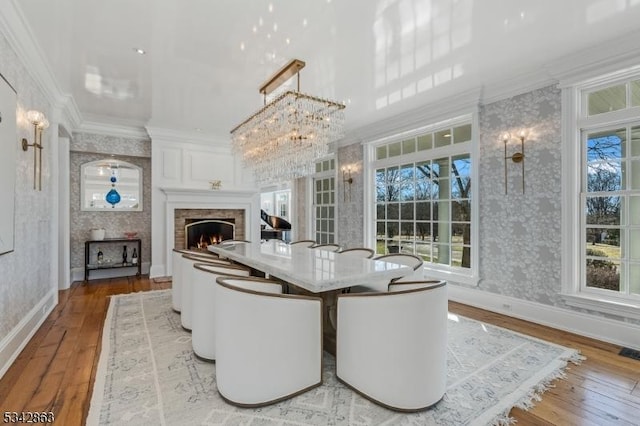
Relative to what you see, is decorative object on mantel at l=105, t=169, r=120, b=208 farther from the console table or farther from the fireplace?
the fireplace

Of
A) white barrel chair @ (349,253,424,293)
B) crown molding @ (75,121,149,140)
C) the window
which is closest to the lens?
white barrel chair @ (349,253,424,293)

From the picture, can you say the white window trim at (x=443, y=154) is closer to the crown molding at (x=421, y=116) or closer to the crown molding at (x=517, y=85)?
the crown molding at (x=421, y=116)

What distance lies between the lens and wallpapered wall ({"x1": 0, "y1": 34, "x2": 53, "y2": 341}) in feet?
8.65

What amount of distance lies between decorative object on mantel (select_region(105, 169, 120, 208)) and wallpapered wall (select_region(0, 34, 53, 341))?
2.04 meters

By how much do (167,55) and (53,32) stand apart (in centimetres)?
91

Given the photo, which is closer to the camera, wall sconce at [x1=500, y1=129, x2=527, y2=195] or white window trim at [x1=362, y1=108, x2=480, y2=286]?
wall sconce at [x1=500, y1=129, x2=527, y2=195]

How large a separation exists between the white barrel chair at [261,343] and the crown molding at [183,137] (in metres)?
4.97

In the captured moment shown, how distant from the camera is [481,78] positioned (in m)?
3.80

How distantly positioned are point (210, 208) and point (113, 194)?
1772 mm

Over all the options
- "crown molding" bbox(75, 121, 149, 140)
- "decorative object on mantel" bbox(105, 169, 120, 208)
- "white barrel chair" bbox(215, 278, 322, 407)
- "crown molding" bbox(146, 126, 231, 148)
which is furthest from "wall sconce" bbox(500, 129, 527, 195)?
"decorative object on mantel" bbox(105, 169, 120, 208)

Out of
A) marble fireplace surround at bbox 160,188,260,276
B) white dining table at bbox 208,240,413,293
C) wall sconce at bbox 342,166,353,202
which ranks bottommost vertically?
white dining table at bbox 208,240,413,293

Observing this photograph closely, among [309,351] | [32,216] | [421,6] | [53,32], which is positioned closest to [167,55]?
[53,32]

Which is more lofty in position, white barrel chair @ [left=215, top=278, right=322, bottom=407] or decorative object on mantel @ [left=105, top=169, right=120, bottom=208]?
decorative object on mantel @ [left=105, top=169, right=120, bottom=208]

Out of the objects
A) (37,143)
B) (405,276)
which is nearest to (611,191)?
(405,276)
